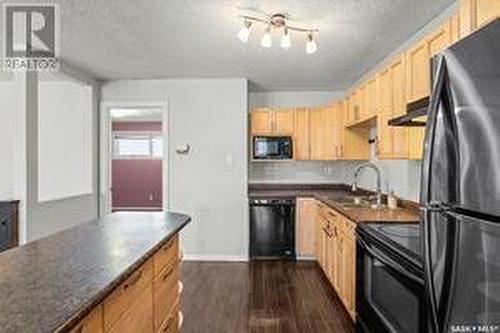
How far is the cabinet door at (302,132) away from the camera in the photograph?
18.2 ft

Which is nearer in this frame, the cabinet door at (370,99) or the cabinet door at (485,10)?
the cabinet door at (485,10)

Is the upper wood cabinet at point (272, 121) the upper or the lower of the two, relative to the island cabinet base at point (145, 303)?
upper

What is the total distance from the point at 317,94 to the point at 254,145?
140 centimetres

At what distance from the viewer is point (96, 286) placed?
126 cm

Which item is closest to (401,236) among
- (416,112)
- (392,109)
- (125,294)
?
(416,112)

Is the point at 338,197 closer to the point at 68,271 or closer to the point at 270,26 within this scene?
the point at 270,26

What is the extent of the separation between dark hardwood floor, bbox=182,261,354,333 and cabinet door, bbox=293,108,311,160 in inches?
64.7

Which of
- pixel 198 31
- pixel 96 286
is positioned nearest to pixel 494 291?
pixel 96 286

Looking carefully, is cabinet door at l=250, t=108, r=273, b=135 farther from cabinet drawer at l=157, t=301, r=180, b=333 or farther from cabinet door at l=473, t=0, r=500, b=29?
cabinet door at l=473, t=0, r=500, b=29

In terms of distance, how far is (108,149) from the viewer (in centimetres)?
540

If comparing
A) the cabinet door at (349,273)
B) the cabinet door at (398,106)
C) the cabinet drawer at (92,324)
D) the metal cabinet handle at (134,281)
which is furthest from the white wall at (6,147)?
the cabinet door at (398,106)

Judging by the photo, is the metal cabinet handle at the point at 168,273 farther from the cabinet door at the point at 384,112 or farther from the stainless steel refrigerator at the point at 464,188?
the cabinet door at the point at 384,112

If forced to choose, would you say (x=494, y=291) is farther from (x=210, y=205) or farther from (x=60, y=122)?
(x=60, y=122)

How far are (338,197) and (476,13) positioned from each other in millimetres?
3369
